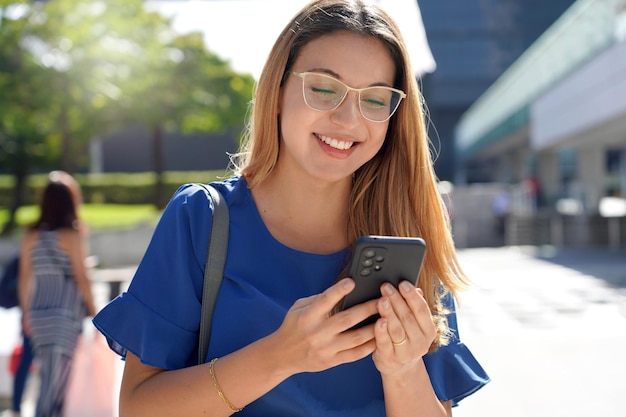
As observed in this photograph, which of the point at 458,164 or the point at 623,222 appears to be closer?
the point at 623,222

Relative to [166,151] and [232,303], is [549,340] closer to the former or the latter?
[232,303]

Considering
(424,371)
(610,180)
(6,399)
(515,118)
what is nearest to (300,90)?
(424,371)

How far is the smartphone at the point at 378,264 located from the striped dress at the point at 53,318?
3754 millimetres

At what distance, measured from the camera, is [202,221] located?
150 centimetres

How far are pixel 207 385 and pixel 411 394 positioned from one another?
1.34 ft

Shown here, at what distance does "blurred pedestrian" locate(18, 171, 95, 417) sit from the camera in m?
4.60

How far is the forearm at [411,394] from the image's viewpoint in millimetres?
1465

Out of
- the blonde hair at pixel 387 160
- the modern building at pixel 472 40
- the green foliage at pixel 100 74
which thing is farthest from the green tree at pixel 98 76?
the modern building at pixel 472 40

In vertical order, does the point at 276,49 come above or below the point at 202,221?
above

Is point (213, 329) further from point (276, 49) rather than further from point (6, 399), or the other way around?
point (6, 399)

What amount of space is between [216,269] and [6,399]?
5.07 m

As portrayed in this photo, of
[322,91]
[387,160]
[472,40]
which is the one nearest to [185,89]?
[387,160]

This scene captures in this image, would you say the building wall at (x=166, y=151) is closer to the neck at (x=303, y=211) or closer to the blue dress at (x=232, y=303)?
the neck at (x=303, y=211)

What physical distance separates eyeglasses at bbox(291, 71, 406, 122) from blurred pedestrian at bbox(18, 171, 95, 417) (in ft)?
11.9
